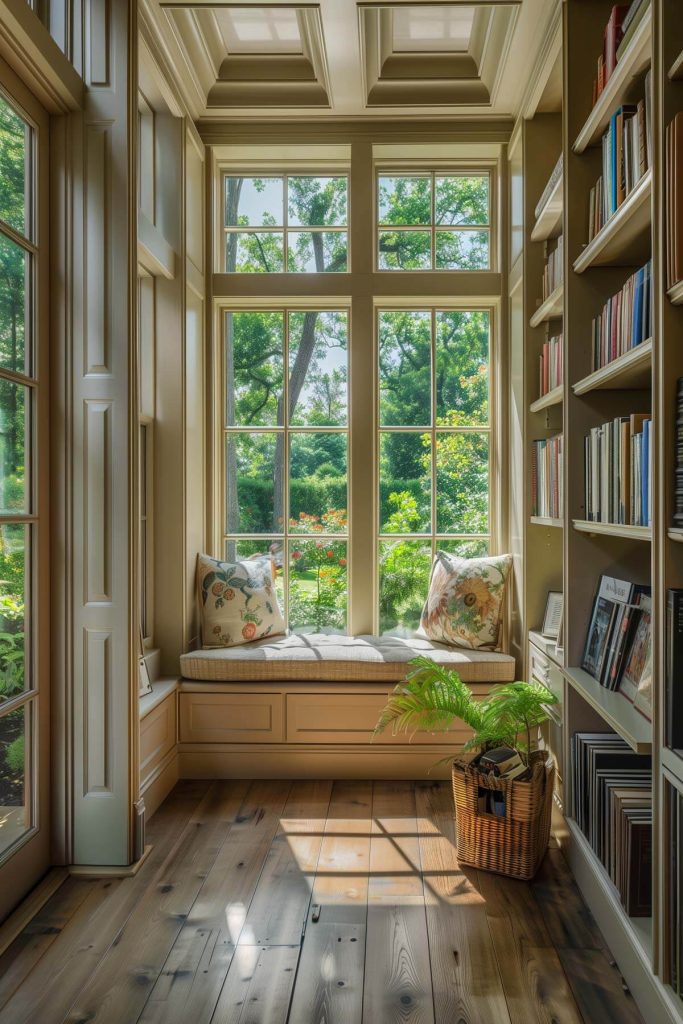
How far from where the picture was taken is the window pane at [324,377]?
13.1 ft

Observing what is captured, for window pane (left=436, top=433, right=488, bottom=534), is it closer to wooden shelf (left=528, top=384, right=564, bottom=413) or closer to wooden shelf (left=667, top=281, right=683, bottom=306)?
wooden shelf (left=528, top=384, right=564, bottom=413)

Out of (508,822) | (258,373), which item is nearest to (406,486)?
(258,373)

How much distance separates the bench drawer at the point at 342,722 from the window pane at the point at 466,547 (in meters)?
0.95

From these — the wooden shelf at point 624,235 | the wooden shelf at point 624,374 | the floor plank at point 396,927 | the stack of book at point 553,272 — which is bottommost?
the floor plank at point 396,927

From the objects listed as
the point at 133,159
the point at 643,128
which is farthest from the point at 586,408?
the point at 133,159

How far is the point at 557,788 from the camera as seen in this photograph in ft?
10.00

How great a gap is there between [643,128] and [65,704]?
8.60 feet

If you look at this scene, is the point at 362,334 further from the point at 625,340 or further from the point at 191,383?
the point at 625,340

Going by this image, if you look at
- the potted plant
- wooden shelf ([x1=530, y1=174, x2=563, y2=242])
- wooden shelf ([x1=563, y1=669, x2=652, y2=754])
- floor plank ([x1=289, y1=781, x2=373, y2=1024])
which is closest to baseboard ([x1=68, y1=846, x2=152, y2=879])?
floor plank ([x1=289, y1=781, x2=373, y2=1024])

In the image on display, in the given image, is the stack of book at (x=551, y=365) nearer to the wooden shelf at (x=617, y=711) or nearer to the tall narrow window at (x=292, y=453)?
the tall narrow window at (x=292, y=453)

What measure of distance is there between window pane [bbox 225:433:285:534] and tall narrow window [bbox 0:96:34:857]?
1.61 metres

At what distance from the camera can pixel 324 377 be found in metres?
4.00

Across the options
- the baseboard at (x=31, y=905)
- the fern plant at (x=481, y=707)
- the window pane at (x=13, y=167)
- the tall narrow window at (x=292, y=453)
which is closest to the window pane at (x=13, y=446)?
the window pane at (x=13, y=167)

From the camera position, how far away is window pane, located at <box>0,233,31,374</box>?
7.36ft
